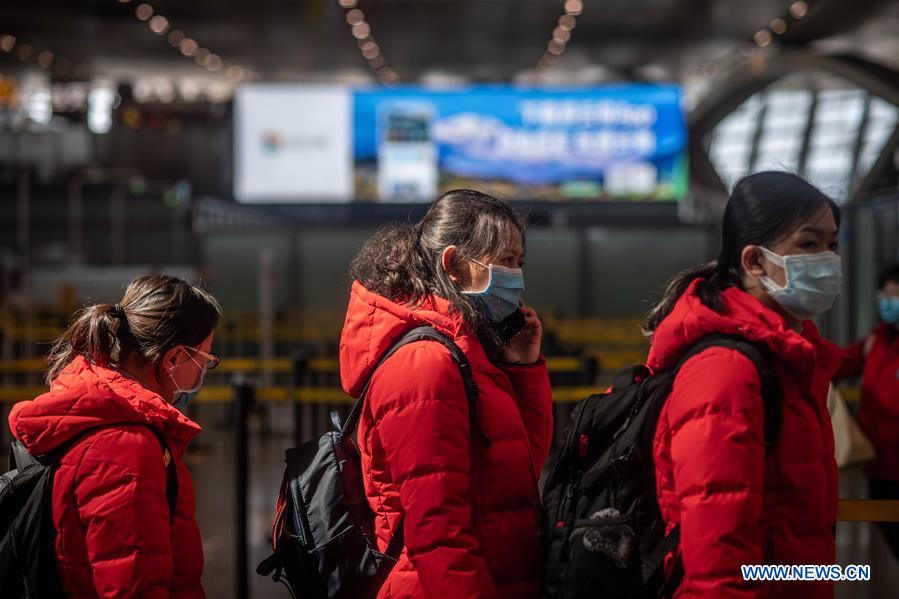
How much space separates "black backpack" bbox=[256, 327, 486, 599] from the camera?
2.16 m

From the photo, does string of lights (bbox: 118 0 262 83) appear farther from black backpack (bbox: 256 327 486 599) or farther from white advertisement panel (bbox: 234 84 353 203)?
black backpack (bbox: 256 327 486 599)

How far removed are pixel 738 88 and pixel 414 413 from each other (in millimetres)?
22341

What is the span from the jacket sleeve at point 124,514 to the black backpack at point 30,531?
0.24ft

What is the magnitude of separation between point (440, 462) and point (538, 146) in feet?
61.4

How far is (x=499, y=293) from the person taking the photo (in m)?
2.34

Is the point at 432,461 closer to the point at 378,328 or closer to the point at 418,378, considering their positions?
the point at 418,378

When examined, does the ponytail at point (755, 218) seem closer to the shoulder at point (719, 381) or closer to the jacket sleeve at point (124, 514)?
the shoulder at point (719, 381)

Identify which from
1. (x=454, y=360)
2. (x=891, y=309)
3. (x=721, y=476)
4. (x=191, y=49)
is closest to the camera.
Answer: (x=721, y=476)

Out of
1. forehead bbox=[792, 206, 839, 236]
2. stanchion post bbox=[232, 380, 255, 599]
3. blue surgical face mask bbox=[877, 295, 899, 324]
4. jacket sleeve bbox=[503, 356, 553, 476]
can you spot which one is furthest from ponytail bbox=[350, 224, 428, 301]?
blue surgical face mask bbox=[877, 295, 899, 324]

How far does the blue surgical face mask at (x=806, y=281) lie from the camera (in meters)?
2.17

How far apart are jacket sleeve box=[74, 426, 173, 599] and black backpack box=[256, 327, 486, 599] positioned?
0.29 m

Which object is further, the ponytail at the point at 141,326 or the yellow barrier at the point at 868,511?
Answer: the yellow barrier at the point at 868,511

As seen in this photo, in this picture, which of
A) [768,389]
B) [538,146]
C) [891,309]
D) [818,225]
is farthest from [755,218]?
[538,146]

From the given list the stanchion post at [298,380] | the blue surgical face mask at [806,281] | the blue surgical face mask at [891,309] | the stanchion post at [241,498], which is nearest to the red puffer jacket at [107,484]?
the blue surgical face mask at [806,281]
